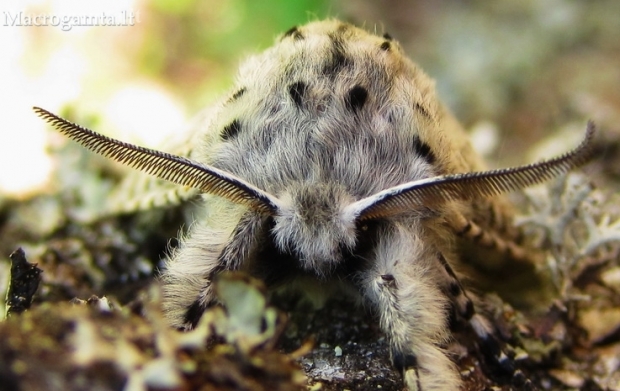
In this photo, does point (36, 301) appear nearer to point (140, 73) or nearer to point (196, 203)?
point (196, 203)

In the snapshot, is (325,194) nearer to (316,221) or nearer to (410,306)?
(316,221)

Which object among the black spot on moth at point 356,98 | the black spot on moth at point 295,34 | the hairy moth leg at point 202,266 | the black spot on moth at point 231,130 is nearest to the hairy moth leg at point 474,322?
the black spot on moth at point 356,98

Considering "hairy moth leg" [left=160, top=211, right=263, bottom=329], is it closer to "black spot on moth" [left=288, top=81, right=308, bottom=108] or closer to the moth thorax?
the moth thorax

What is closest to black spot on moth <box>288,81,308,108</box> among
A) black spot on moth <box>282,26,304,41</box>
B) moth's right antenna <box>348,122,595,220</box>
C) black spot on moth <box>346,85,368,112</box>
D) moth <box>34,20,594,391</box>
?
moth <box>34,20,594,391</box>

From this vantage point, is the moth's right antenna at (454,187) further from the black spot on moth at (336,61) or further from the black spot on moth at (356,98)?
the black spot on moth at (336,61)

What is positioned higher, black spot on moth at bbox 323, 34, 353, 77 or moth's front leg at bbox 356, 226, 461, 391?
black spot on moth at bbox 323, 34, 353, 77

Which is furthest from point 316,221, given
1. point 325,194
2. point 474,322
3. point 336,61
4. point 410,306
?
point 474,322

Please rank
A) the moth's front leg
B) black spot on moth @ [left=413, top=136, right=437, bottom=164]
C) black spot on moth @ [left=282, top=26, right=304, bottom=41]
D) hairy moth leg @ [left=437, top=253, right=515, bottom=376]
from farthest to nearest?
black spot on moth @ [left=282, top=26, right=304, bottom=41]
hairy moth leg @ [left=437, top=253, right=515, bottom=376]
black spot on moth @ [left=413, top=136, right=437, bottom=164]
the moth's front leg
